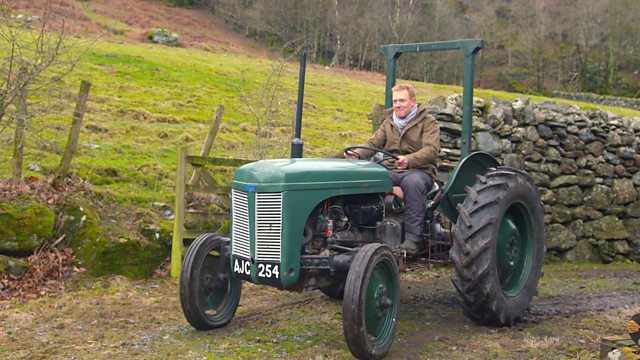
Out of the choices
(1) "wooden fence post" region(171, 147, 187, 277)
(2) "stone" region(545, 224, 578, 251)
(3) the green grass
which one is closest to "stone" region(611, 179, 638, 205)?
(2) "stone" region(545, 224, 578, 251)

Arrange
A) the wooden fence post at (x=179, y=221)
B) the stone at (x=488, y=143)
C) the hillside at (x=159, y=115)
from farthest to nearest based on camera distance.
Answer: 1. the stone at (x=488, y=143)
2. the hillside at (x=159, y=115)
3. the wooden fence post at (x=179, y=221)

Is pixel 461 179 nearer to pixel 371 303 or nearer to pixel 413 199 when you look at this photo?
pixel 413 199

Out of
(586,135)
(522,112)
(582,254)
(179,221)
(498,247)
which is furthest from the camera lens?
(586,135)

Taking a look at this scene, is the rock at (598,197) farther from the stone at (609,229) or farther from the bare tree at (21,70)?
the bare tree at (21,70)

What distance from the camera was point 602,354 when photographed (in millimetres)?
4859

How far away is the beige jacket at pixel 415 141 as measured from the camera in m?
6.08

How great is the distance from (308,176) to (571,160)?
6155mm

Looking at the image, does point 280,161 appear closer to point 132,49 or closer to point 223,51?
point 132,49

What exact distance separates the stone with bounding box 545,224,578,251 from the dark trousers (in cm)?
447

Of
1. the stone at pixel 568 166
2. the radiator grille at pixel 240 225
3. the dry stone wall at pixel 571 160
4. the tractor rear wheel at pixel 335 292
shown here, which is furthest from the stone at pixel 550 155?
the radiator grille at pixel 240 225

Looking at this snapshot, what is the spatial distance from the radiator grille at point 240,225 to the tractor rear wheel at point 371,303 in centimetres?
83

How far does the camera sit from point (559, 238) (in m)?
9.81

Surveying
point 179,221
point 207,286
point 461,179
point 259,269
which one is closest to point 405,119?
point 461,179

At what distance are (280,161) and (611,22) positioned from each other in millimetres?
54664
